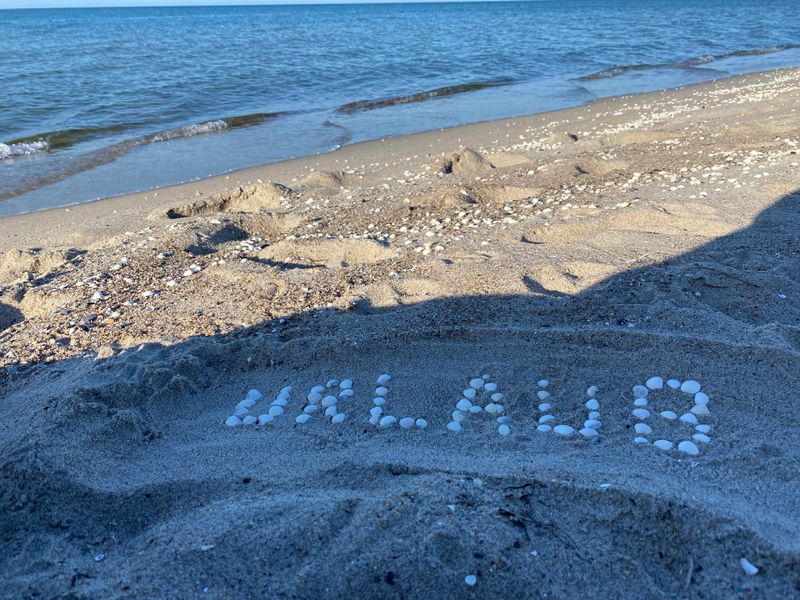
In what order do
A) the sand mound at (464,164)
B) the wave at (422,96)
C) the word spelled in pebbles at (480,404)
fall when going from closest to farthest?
the word spelled in pebbles at (480,404), the sand mound at (464,164), the wave at (422,96)

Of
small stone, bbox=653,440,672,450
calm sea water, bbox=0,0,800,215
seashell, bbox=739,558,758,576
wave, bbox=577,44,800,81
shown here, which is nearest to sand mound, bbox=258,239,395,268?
small stone, bbox=653,440,672,450

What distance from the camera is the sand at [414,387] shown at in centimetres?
199

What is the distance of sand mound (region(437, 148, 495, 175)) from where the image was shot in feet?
24.7

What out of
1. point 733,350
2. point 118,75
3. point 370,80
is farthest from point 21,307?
point 118,75

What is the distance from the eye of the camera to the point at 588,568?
1946 mm

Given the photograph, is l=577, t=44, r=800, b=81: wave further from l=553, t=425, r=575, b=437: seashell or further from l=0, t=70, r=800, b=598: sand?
l=553, t=425, r=575, b=437: seashell

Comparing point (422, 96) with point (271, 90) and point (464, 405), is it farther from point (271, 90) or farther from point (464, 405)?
point (464, 405)

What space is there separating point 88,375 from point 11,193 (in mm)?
6446

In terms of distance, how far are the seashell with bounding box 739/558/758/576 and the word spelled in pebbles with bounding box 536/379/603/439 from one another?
818 millimetres

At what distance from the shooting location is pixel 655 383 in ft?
9.76

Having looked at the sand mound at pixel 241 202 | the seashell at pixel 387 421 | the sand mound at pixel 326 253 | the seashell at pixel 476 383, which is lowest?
the sand mound at pixel 241 202

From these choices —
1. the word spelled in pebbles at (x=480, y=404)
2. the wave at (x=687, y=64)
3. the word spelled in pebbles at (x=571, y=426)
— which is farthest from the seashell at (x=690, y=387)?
the wave at (x=687, y=64)

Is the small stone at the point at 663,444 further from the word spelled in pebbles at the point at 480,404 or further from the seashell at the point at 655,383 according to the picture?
the word spelled in pebbles at the point at 480,404

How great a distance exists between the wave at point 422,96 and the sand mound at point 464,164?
6014 millimetres
